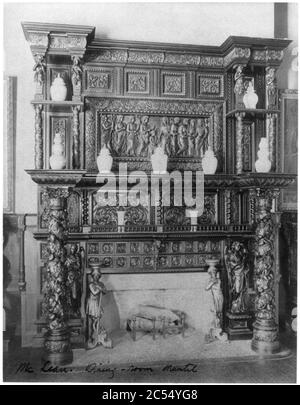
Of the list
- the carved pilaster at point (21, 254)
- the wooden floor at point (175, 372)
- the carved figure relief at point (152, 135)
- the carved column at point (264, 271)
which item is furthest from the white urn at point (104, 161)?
the wooden floor at point (175, 372)

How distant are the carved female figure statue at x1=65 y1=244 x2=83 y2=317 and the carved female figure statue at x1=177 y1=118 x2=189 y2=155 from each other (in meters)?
1.54

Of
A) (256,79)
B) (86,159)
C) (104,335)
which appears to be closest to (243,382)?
(104,335)

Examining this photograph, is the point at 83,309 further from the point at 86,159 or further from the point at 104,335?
the point at 86,159

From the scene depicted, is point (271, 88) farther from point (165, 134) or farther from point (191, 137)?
point (165, 134)

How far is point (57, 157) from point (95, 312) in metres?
1.60

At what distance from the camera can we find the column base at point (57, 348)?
13.5 ft

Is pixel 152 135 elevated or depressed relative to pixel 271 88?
depressed

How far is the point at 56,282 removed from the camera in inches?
163

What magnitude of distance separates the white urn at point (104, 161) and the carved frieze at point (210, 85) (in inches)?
49.7

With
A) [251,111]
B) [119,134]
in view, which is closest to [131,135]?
[119,134]

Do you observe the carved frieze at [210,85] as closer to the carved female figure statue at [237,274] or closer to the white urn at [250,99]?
the white urn at [250,99]

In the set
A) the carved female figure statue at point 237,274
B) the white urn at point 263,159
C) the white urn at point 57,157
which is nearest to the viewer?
the white urn at point 57,157

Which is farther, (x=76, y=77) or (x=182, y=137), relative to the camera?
(x=182, y=137)

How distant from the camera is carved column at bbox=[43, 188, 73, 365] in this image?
13.5ft
